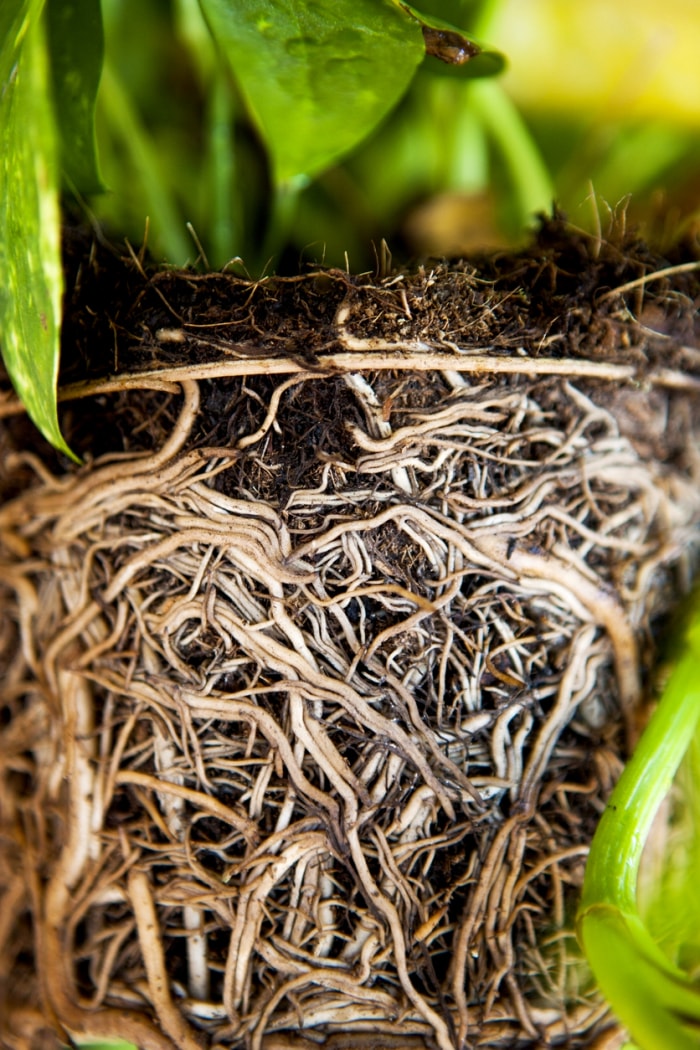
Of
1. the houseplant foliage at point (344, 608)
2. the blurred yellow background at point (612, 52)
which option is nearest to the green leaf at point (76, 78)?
the houseplant foliage at point (344, 608)

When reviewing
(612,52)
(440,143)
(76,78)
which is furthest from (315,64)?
(612,52)

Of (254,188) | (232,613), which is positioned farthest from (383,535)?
(254,188)

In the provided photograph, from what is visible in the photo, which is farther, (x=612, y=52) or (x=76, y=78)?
(x=612, y=52)

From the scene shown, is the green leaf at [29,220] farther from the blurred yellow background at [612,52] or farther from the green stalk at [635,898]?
the blurred yellow background at [612,52]

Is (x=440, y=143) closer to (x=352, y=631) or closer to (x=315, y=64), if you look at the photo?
(x=315, y=64)

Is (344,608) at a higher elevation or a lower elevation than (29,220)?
lower

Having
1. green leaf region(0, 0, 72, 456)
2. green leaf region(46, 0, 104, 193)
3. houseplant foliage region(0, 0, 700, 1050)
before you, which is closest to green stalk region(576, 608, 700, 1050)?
houseplant foliage region(0, 0, 700, 1050)

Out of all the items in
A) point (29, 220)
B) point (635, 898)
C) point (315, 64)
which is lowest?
point (635, 898)
